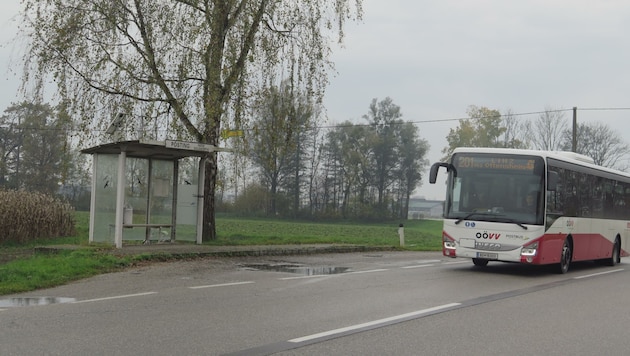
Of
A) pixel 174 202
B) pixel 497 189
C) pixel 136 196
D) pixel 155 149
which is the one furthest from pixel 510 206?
pixel 136 196

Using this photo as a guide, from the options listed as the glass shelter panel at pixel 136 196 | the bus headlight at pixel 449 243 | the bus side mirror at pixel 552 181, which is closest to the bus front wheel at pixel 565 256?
the bus side mirror at pixel 552 181

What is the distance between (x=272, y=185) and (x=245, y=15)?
68.8 m

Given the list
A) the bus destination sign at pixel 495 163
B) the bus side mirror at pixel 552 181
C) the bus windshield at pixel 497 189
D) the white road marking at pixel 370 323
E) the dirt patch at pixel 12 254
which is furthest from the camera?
the dirt patch at pixel 12 254

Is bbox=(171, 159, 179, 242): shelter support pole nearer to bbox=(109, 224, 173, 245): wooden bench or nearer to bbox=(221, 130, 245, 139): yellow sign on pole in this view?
bbox=(109, 224, 173, 245): wooden bench

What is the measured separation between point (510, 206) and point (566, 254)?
284 centimetres

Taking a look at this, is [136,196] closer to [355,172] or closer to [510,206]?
[510,206]

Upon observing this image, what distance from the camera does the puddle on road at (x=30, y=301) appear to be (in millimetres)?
9398

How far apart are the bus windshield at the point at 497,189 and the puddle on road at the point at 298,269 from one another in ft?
9.75

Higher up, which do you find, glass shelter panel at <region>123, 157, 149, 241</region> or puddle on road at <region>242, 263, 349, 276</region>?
glass shelter panel at <region>123, 157, 149, 241</region>

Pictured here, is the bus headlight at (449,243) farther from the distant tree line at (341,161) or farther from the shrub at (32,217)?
the distant tree line at (341,161)

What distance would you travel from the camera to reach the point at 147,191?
19.5m

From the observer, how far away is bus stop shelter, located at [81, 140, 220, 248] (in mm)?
17609

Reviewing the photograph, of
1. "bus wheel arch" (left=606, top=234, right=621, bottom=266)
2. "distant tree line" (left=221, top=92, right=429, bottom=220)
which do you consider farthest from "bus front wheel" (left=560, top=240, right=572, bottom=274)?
"distant tree line" (left=221, top=92, right=429, bottom=220)

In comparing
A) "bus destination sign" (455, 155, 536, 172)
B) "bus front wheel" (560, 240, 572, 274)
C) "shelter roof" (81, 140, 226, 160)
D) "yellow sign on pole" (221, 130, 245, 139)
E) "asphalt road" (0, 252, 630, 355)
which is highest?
"yellow sign on pole" (221, 130, 245, 139)
